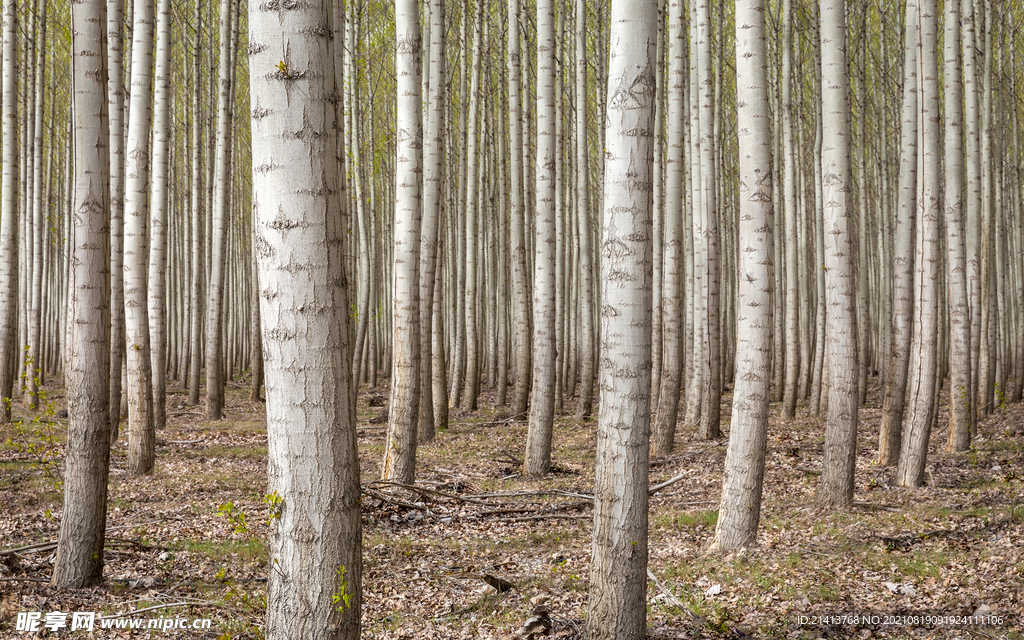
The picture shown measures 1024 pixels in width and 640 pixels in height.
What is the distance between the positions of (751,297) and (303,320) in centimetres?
345

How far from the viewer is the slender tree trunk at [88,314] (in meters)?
4.18

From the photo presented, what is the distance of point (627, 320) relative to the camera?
357 cm

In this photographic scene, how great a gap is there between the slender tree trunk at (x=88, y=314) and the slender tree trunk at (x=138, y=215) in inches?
131

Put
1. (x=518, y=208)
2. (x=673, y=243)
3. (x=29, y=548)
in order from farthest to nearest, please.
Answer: (x=518, y=208) → (x=673, y=243) → (x=29, y=548)

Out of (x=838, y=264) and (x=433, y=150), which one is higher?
(x=433, y=150)

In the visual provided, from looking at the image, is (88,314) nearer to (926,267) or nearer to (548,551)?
(548,551)

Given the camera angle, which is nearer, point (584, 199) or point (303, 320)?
point (303, 320)

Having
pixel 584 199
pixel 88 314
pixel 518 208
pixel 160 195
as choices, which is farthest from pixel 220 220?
pixel 88 314

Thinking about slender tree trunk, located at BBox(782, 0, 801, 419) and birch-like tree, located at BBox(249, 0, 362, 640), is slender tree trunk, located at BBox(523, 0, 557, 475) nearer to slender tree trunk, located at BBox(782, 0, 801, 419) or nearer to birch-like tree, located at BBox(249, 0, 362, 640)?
birch-like tree, located at BBox(249, 0, 362, 640)

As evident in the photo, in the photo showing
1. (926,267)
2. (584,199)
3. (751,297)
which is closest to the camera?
(751,297)

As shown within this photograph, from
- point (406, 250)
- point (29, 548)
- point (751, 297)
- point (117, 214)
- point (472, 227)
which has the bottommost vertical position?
point (29, 548)

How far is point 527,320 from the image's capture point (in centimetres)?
1122

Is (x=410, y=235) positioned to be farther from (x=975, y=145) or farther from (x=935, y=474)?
(x=975, y=145)

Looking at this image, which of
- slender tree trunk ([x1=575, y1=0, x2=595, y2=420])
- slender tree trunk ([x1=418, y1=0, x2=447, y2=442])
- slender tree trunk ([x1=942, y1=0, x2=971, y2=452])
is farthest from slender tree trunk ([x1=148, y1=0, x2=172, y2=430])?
slender tree trunk ([x1=942, y1=0, x2=971, y2=452])
